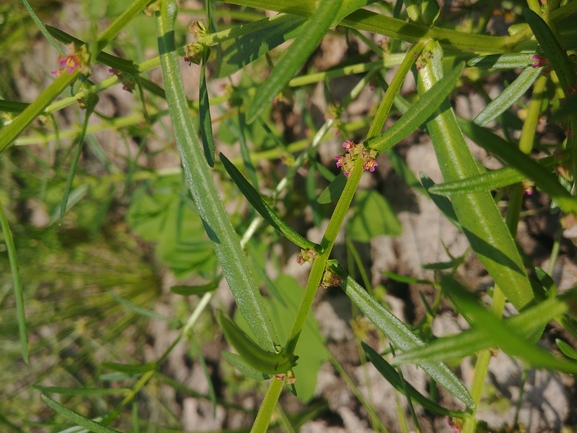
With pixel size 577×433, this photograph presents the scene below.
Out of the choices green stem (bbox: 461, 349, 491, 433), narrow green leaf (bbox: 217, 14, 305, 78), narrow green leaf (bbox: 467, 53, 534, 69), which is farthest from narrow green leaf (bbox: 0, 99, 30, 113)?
green stem (bbox: 461, 349, 491, 433)

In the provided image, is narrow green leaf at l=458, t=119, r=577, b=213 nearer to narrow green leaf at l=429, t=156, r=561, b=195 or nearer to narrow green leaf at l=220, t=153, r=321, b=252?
narrow green leaf at l=429, t=156, r=561, b=195

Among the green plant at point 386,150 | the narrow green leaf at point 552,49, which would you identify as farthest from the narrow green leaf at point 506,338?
the narrow green leaf at point 552,49

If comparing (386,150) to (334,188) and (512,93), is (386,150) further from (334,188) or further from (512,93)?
(512,93)

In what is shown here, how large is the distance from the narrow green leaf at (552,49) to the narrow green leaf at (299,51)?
1.06ft

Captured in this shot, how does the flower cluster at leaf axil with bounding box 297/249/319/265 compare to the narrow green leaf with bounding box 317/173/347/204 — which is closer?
the flower cluster at leaf axil with bounding box 297/249/319/265

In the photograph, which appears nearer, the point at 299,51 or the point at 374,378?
the point at 299,51

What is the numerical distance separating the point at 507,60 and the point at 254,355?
68 cm

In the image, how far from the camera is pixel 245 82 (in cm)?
195

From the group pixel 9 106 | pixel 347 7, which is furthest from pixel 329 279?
pixel 9 106

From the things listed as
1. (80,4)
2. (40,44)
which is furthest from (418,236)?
(40,44)

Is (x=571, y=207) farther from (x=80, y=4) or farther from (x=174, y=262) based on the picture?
(x=80, y=4)

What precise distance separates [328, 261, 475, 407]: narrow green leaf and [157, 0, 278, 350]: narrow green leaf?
0.46 feet

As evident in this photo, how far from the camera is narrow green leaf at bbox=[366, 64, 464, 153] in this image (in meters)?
0.68

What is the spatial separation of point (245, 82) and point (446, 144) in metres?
1.34
